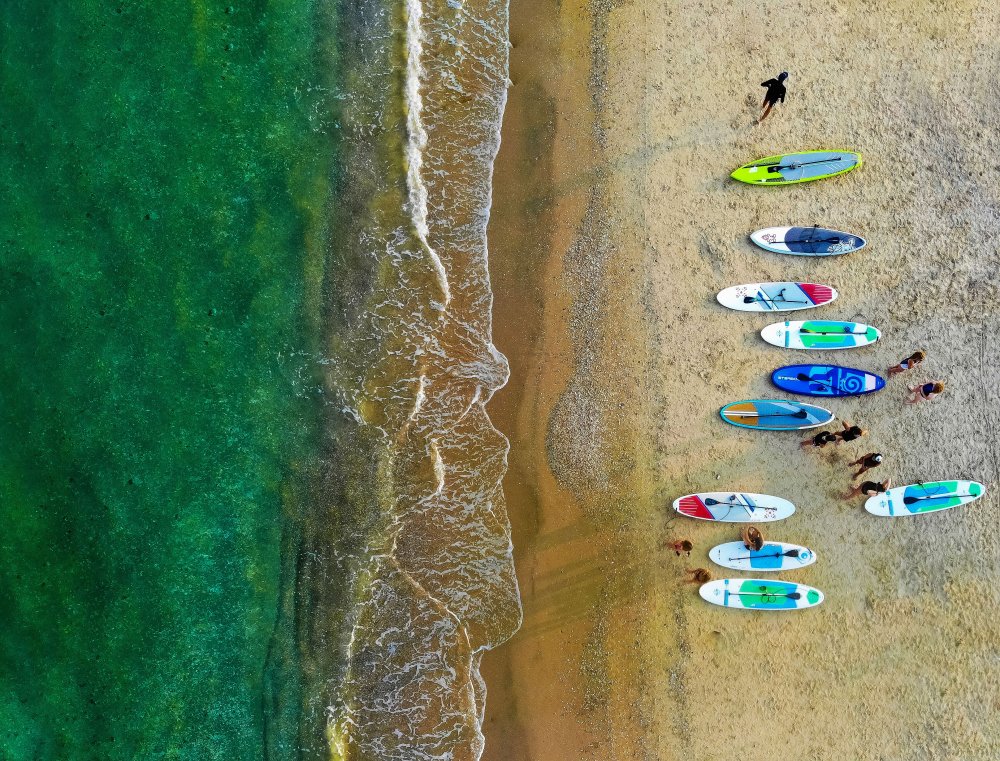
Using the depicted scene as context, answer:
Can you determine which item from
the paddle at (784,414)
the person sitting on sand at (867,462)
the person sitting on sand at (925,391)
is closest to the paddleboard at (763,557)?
the person sitting on sand at (867,462)

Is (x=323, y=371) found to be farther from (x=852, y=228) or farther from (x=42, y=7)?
(x=852, y=228)

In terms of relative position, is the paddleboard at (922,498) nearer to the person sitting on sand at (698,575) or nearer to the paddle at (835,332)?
the paddle at (835,332)

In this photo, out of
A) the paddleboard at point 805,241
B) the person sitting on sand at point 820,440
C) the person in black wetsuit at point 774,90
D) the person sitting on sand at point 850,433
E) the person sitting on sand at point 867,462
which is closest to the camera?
the person sitting on sand at point 867,462

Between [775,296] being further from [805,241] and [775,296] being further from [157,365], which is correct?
[157,365]

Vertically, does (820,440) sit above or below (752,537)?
above

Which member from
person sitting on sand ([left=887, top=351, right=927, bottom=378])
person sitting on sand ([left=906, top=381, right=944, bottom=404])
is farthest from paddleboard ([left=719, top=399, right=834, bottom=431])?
person sitting on sand ([left=906, top=381, right=944, bottom=404])

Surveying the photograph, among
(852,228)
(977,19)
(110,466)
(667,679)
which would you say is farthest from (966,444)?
(110,466)

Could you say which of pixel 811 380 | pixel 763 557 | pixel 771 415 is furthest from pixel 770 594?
pixel 811 380
